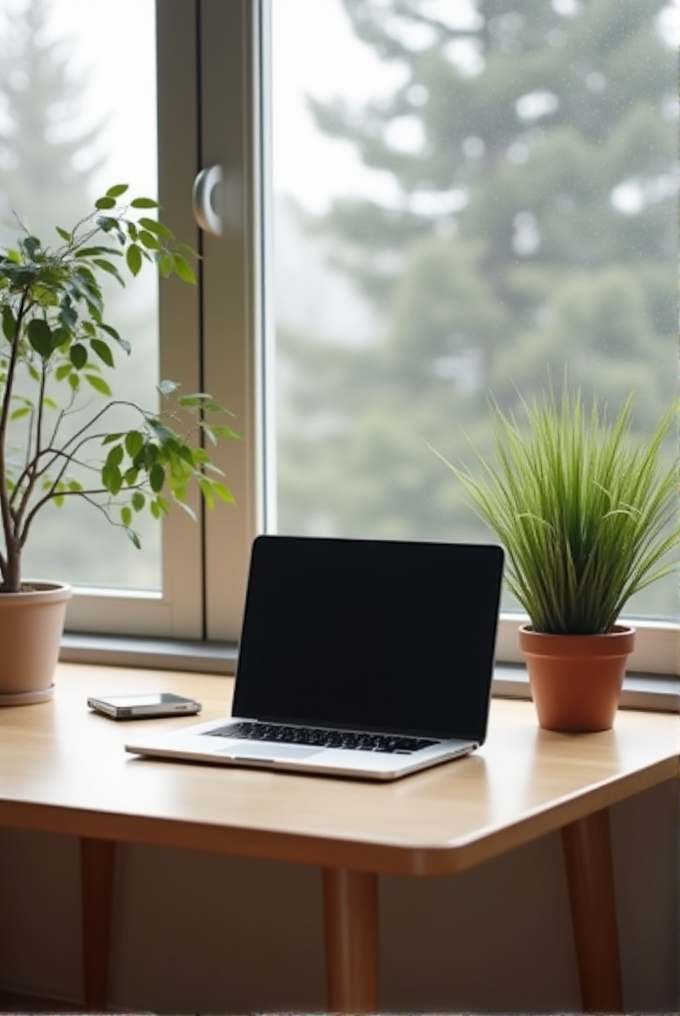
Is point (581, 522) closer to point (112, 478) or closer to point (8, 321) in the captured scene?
point (112, 478)

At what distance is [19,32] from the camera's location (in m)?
2.54

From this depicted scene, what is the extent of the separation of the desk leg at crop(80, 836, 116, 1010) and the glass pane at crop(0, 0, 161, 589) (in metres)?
0.45

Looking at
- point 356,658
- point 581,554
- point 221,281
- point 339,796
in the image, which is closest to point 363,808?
point 339,796

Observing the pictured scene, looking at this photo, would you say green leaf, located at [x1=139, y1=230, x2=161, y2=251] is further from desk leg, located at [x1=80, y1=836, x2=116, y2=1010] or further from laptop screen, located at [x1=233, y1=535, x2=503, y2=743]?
desk leg, located at [x1=80, y1=836, x2=116, y2=1010]

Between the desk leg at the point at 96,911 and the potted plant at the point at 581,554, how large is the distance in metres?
0.70

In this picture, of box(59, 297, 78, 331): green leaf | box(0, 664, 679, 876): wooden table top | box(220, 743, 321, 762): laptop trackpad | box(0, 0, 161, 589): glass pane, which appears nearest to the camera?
box(0, 664, 679, 876): wooden table top

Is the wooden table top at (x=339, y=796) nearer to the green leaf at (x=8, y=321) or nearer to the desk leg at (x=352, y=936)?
the desk leg at (x=352, y=936)

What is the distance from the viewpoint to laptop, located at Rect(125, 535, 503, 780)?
173 cm

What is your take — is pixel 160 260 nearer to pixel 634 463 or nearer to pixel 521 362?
pixel 521 362

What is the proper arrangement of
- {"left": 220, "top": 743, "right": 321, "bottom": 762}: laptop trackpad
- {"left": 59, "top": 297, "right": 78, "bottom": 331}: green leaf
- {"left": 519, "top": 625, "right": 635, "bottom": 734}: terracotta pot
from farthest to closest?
{"left": 59, "top": 297, "right": 78, "bottom": 331}: green leaf → {"left": 519, "top": 625, "right": 635, "bottom": 734}: terracotta pot → {"left": 220, "top": 743, "right": 321, "bottom": 762}: laptop trackpad

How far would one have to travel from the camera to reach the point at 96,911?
2.24 meters

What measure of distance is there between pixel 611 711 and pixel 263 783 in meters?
0.45

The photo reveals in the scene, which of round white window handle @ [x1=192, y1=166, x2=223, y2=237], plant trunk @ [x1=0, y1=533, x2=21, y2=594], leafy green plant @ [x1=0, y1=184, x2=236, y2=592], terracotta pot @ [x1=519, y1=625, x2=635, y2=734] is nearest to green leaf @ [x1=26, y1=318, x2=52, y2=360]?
leafy green plant @ [x1=0, y1=184, x2=236, y2=592]

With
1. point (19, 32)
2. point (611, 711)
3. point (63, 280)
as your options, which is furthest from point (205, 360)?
point (611, 711)
